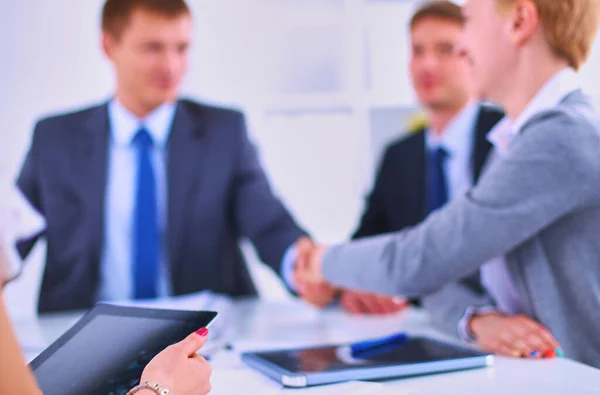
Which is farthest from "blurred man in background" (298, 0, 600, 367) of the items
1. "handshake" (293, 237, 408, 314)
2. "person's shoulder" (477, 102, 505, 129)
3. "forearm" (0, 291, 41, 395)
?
"person's shoulder" (477, 102, 505, 129)

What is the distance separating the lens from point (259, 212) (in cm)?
231

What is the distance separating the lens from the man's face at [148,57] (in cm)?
229

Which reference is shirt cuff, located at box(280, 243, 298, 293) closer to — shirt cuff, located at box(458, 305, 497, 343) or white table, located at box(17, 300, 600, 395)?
white table, located at box(17, 300, 600, 395)

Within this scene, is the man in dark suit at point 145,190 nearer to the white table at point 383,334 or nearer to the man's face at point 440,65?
the white table at point 383,334

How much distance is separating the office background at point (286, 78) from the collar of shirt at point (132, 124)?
0.10 meters

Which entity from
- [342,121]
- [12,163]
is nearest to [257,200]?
[342,121]

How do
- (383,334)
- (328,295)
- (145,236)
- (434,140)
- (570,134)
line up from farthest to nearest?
(434,140) < (145,236) < (328,295) < (383,334) < (570,134)

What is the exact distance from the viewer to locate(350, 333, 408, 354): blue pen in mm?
1125

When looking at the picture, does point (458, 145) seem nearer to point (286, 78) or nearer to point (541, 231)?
point (286, 78)

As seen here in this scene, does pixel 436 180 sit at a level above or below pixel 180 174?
below

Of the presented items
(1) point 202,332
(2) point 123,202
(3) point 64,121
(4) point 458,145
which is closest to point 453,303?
(1) point 202,332

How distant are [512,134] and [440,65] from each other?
123 cm

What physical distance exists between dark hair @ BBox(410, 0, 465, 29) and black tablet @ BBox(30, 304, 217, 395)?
1.91 meters

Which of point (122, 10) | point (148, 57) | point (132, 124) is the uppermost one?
point (122, 10)
